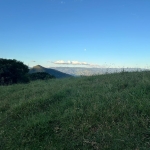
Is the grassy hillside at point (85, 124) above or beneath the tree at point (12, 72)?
beneath

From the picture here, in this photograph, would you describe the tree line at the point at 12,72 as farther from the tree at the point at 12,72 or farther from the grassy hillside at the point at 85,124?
the grassy hillside at the point at 85,124

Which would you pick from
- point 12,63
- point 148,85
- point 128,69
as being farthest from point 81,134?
point 12,63

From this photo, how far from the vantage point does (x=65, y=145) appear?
454 cm

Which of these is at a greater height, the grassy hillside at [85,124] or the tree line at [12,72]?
the tree line at [12,72]

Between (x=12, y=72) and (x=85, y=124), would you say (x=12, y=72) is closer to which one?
(x=12, y=72)

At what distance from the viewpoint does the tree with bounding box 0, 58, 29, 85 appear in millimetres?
21750

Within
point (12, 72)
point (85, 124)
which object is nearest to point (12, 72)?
point (12, 72)

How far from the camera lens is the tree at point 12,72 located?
856 inches

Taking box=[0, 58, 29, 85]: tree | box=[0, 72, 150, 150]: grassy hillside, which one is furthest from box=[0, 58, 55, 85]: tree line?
box=[0, 72, 150, 150]: grassy hillside

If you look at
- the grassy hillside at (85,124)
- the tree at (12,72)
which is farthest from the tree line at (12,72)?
the grassy hillside at (85,124)

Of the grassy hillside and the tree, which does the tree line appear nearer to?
the tree

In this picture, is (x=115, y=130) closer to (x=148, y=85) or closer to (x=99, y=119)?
(x=99, y=119)

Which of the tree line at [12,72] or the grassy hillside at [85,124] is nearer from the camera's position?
the grassy hillside at [85,124]

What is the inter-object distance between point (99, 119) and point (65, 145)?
46.0 inches
